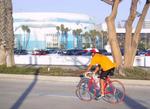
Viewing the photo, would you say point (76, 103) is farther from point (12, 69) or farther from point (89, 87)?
point (12, 69)

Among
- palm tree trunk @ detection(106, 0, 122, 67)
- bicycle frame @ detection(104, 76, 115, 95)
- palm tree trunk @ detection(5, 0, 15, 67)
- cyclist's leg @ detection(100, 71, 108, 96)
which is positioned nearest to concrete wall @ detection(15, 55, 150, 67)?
palm tree trunk @ detection(5, 0, 15, 67)

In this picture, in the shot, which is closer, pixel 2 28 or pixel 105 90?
pixel 105 90

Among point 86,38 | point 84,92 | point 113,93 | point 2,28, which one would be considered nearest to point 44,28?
point 86,38

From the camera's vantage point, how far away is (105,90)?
13.0 m

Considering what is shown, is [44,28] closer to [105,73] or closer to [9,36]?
[9,36]

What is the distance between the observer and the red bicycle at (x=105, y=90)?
12953 millimetres

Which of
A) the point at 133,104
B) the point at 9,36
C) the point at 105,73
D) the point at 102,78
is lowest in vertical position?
the point at 133,104

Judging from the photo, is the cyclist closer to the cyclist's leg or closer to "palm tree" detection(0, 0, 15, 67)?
the cyclist's leg

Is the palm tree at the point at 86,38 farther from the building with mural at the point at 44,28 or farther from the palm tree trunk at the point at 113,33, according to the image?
the palm tree trunk at the point at 113,33

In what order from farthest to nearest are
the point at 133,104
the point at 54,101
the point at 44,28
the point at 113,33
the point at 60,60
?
1. the point at 44,28
2. the point at 60,60
3. the point at 113,33
4. the point at 54,101
5. the point at 133,104

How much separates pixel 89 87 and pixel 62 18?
161 metres

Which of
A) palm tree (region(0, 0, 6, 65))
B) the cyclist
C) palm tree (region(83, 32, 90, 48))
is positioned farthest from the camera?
palm tree (region(83, 32, 90, 48))

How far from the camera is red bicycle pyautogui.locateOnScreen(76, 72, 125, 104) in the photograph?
42.5 feet

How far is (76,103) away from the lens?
12.8m
